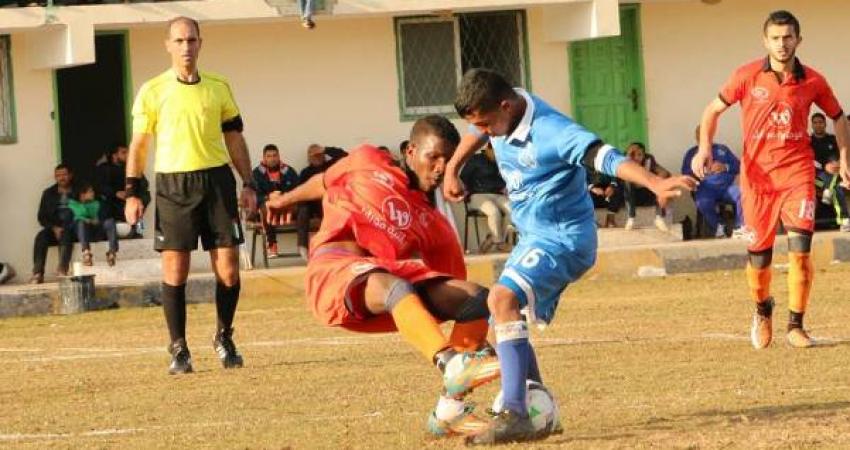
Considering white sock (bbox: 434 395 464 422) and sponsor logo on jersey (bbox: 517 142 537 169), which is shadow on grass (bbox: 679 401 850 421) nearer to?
white sock (bbox: 434 395 464 422)

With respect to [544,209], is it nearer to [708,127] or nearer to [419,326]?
[419,326]

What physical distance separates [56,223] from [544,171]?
51.4 feet

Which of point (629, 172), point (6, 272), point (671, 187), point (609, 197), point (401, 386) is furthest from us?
point (609, 197)

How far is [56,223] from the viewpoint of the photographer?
24000 millimetres

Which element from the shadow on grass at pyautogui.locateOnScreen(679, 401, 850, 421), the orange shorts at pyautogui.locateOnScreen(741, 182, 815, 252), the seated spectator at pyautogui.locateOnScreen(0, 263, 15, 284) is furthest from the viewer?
the seated spectator at pyautogui.locateOnScreen(0, 263, 15, 284)

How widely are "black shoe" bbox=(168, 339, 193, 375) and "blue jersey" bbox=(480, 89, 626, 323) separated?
4.49 metres

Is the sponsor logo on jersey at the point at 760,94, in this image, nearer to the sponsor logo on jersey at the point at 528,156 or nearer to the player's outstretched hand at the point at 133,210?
the player's outstretched hand at the point at 133,210

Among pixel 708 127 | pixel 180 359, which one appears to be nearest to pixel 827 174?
pixel 708 127

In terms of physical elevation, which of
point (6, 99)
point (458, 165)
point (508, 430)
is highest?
point (6, 99)

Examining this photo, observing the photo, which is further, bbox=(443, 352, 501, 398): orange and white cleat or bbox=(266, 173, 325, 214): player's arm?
bbox=(266, 173, 325, 214): player's arm

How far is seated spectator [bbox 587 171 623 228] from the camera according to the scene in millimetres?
25047

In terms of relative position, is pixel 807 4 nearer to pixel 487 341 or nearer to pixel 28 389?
pixel 28 389

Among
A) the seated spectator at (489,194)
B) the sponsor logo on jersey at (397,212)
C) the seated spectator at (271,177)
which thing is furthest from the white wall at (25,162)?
the sponsor logo on jersey at (397,212)

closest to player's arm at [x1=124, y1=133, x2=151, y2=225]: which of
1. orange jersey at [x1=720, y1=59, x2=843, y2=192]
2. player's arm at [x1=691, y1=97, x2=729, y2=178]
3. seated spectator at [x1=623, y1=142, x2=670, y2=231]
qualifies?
player's arm at [x1=691, y1=97, x2=729, y2=178]
